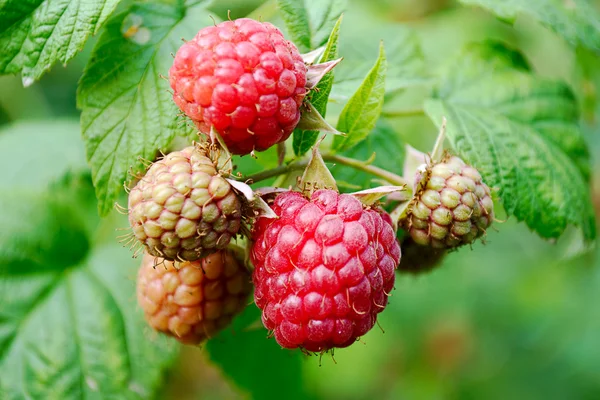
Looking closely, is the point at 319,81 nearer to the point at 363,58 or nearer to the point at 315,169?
the point at 315,169

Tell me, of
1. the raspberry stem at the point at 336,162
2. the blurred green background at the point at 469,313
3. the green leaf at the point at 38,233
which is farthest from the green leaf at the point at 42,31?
the blurred green background at the point at 469,313

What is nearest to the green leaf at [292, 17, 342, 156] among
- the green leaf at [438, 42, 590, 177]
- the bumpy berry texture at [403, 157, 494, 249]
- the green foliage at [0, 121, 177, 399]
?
the bumpy berry texture at [403, 157, 494, 249]

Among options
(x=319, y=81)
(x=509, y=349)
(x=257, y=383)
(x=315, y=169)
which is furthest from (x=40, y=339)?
(x=509, y=349)

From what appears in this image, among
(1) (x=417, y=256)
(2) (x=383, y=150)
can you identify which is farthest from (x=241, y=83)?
(2) (x=383, y=150)

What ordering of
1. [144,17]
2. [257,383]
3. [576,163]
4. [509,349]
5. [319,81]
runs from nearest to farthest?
[319,81] → [144,17] → [576,163] → [257,383] → [509,349]

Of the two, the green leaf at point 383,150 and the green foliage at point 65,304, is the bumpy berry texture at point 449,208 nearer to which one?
the green leaf at point 383,150

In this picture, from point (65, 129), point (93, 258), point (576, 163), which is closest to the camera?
point (576, 163)

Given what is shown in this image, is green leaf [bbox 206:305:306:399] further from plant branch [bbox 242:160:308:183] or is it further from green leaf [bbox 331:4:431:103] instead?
green leaf [bbox 331:4:431:103]
